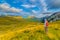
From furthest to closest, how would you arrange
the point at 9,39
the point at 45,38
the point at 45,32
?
the point at 45,32
the point at 45,38
the point at 9,39

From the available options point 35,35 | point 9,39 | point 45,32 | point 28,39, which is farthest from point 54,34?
point 9,39

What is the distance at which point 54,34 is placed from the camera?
25.8 meters

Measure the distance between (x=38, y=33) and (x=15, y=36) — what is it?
3.55 meters

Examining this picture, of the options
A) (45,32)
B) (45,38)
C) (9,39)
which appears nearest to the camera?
(9,39)

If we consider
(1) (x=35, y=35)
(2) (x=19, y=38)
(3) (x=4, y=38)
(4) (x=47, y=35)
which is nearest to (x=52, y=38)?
(4) (x=47, y=35)

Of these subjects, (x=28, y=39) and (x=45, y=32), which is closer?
(x=28, y=39)

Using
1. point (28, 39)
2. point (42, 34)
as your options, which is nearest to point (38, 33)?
point (42, 34)

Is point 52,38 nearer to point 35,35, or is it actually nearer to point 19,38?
point 35,35

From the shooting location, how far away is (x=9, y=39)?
70.4 ft

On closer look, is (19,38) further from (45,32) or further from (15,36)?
(45,32)

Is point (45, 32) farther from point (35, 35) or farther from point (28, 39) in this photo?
point (28, 39)

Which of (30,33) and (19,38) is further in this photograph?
(30,33)

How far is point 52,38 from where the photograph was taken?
23781 millimetres

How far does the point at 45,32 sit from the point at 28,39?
13.1 feet
